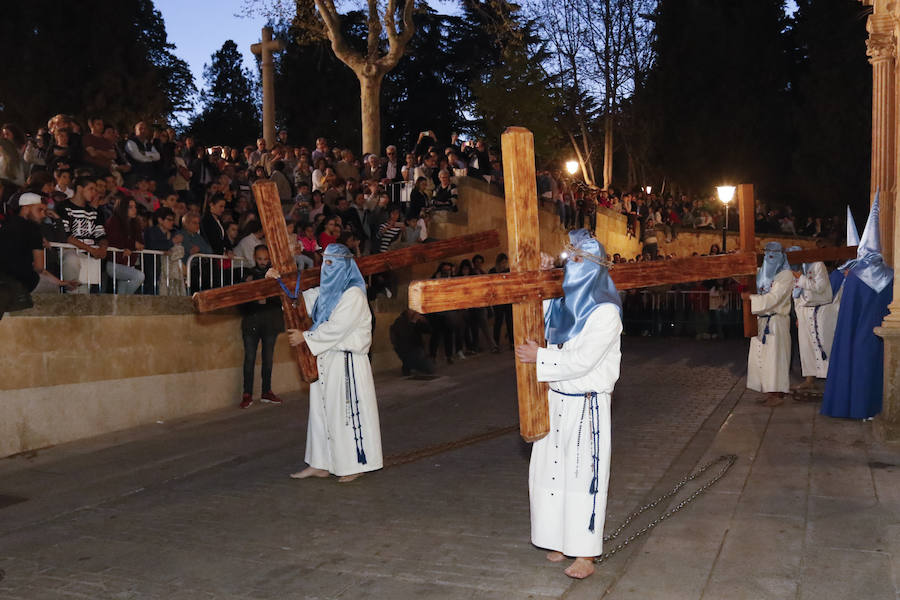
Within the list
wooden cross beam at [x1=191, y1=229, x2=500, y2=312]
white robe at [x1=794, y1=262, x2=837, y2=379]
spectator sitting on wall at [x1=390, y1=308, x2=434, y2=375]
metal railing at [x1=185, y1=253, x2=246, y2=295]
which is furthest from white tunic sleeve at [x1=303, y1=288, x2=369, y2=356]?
white robe at [x1=794, y1=262, x2=837, y2=379]

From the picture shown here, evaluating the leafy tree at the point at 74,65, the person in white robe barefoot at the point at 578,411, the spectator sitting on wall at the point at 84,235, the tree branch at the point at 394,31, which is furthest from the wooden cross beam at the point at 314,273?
the leafy tree at the point at 74,65

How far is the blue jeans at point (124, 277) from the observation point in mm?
9750

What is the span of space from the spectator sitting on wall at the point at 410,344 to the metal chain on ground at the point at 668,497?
7.00 meters

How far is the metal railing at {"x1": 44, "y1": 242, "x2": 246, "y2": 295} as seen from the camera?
29.8ft

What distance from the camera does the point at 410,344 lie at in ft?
46.7

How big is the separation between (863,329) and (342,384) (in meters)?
5.99

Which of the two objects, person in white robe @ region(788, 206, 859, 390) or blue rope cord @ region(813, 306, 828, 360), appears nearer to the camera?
person in white robe @ region(788, 206, 859, 390)

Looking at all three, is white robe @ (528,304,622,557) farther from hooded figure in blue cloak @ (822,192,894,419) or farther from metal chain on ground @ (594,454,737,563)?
hooded figure in blue cloak @ (822,192,894,419)

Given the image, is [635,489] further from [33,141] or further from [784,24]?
[784,24]

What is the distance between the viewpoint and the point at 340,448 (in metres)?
7.30

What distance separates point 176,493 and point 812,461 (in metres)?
5.56

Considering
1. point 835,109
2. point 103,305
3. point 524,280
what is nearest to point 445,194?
point 103,305

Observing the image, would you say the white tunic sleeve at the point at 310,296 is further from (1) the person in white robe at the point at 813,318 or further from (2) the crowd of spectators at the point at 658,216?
(2) the crowd of spectators at the point at 658,216

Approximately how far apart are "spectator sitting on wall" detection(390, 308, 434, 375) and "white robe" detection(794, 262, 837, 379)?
585 centimetres
